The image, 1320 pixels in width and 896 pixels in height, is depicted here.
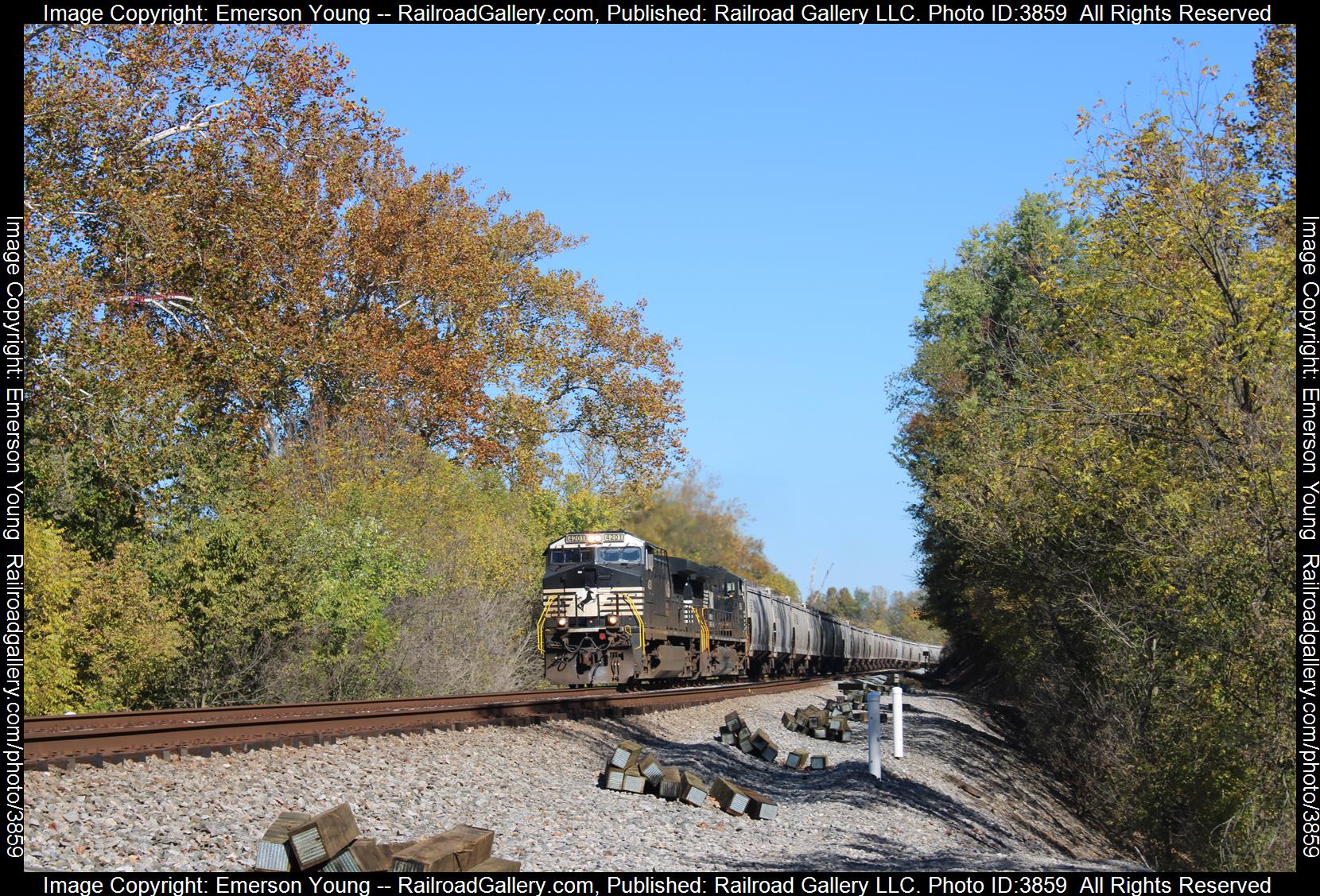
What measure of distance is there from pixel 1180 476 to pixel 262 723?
12214 mm

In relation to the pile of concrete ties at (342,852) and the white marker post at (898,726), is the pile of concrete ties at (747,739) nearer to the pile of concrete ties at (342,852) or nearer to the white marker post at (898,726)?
the white marker post at (898,726)

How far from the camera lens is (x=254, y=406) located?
28.9 meters

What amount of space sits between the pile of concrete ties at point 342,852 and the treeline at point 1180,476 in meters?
9.66

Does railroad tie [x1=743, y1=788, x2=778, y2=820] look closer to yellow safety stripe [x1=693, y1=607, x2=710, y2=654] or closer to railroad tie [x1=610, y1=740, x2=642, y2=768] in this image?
railroad tie [x1=610, y1=740, x2=642, y2=768]

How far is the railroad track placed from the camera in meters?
9.70

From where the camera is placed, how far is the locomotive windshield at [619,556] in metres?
23.0

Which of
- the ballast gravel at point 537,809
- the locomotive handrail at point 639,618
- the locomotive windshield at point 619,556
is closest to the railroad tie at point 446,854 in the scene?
the ballast gravel at point 537,809

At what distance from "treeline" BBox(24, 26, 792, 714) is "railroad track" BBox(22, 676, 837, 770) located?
3.77 meters

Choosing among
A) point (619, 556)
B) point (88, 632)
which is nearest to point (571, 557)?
point (619, 556)

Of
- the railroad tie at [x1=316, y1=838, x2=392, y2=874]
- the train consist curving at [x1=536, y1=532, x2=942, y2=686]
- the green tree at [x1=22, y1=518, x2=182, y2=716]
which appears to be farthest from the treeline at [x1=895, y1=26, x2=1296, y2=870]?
the green tree at [x1=22, y1=518, x2=182, y2=716]

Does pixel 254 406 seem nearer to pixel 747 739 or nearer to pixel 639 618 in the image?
pixel 639 618
